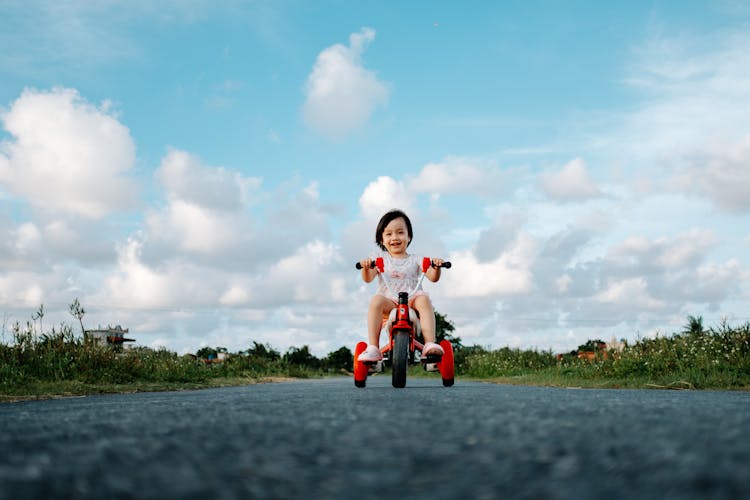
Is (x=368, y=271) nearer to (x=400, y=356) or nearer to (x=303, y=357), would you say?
(x=400, y=356)

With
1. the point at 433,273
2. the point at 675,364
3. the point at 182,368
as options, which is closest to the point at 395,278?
the point at 433,273

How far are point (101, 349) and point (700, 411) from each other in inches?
422

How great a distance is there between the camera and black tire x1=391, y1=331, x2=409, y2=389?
699 cm

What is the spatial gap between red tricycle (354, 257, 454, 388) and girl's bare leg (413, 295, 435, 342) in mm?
79

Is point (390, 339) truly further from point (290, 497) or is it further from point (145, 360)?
point (145, 360)

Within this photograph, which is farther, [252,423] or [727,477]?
[252,423]

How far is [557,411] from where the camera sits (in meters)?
2.61

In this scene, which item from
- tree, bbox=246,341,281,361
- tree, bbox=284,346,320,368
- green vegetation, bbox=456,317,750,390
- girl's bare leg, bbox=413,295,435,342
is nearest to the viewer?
girl's bare leg, bbox=413,295,435,342

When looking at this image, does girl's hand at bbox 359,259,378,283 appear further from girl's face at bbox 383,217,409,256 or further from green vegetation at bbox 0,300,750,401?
green vegetation at bbox 0,300,750,401

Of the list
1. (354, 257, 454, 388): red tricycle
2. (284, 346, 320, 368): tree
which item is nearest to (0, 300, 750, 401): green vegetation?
(354, 257, 454, 388): red tricycle

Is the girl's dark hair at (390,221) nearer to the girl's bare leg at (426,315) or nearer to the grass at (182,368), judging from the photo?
the girl's bare leg at (426,315)

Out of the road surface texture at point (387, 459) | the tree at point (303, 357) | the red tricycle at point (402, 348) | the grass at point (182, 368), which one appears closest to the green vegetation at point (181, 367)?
the grass at point (182, 368)

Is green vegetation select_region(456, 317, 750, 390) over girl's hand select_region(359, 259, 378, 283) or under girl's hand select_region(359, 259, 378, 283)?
under

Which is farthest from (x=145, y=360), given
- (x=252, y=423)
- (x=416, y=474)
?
(x=416, y=474)
